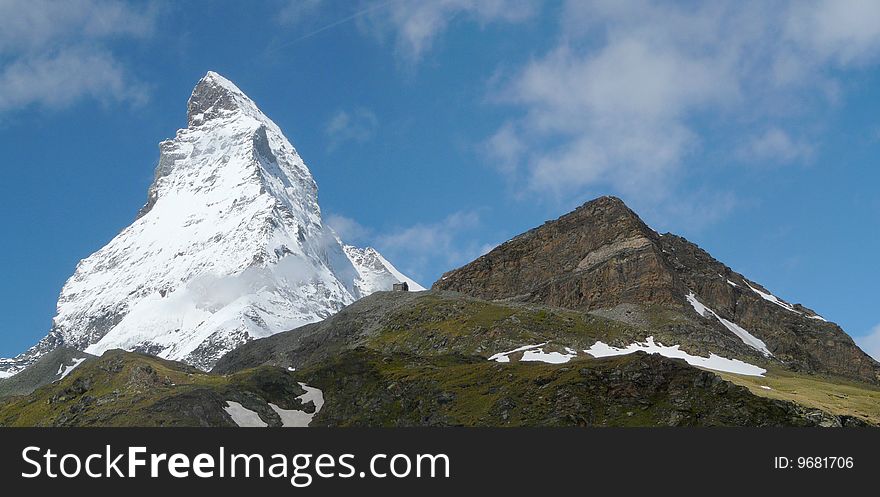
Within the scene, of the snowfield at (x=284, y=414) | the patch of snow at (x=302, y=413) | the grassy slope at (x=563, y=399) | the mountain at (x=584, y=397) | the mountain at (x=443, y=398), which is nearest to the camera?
the grassy slope at (x=563, y=399)

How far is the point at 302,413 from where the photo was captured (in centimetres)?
17700

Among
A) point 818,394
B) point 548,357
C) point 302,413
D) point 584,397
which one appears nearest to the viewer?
point 584,397

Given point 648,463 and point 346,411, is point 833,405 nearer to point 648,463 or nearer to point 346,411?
point 346,411

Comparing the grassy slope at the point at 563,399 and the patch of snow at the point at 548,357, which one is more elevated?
the patch of snow at the point at 548,357

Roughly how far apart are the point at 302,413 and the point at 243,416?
12797 millimetres

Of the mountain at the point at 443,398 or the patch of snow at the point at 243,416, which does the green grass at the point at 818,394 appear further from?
the patch of snow at the point at 243,416

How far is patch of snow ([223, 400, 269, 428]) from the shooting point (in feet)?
543

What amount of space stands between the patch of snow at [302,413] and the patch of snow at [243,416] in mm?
4772

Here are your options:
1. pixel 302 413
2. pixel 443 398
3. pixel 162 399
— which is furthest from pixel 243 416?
pixel 443 398

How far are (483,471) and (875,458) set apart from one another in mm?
36532

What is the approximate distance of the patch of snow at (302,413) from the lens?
565ft

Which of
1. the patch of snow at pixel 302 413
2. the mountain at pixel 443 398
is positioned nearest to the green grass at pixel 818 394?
the mountain at pixel 443 398

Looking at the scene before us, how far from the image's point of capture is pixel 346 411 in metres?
169

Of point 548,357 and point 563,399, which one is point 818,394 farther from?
point 563,399
